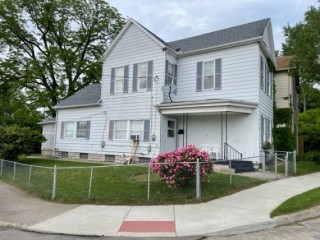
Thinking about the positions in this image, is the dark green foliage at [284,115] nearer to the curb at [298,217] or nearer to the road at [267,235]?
the curb at [298,217]

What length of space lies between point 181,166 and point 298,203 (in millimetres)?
3398

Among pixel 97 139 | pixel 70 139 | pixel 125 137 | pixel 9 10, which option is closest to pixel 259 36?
pixel 125 137

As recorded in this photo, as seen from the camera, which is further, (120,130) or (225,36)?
(120,130)

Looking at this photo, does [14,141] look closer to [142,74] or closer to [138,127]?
[138,127]

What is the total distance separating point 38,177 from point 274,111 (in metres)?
14.6

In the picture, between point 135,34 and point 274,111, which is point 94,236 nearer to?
point 135,34

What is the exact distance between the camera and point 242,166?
1387 cm

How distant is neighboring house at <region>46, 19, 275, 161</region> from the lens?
15102 millimetres

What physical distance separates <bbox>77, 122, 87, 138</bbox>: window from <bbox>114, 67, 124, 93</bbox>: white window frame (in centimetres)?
385

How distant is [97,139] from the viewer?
19.7m

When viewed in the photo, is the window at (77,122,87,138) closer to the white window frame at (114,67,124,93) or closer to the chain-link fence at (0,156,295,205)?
the white window frame at (114,67,124,93)

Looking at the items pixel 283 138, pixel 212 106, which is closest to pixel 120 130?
pixel 212 106

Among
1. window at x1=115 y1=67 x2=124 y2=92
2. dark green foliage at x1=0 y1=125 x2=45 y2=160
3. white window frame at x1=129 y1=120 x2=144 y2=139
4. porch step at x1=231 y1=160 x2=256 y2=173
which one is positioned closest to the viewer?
porch step at x1=231 y1=160 x2=256 y2=173

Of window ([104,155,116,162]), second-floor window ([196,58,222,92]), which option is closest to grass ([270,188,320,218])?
second-floor window ([196,58,222,92])
